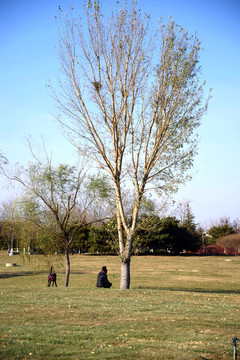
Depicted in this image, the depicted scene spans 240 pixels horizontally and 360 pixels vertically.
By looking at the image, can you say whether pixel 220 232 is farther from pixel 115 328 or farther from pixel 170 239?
pixel 115 328

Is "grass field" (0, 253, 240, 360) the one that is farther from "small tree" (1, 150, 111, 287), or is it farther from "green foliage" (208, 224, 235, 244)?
"green foliage" (208, 224, 235, 244)

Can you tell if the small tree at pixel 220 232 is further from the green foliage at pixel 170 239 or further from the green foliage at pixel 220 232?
the green foliage at pixel 170 239

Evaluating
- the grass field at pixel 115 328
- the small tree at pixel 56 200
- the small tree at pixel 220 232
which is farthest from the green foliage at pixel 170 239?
the grass field at pixel 115 328

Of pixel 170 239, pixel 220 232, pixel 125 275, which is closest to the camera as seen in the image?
pixel 125 275

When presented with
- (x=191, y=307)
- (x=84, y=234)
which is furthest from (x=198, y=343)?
(x=84, y=234)

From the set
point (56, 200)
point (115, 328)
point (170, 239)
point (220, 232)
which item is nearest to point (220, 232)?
point (220, 232)

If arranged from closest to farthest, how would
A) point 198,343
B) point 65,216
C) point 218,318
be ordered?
point 198,343 < point 218,318 < point 65,216

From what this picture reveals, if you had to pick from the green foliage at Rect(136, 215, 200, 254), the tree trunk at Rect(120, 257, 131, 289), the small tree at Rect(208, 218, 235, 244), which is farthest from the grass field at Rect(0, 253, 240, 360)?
the small tree at Rect(208, 218, 235, 244)

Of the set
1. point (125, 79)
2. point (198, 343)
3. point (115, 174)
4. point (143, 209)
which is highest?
point (125, 79)

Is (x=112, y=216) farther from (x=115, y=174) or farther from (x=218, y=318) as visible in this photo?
(x=218, y=318)

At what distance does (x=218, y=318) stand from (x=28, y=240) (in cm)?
1527

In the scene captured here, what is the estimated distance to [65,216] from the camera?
24.5 metres

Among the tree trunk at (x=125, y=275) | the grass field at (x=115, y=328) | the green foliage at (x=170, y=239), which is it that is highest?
the green foliage at (x=170, y=239)

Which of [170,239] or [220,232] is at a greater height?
[220,232]
